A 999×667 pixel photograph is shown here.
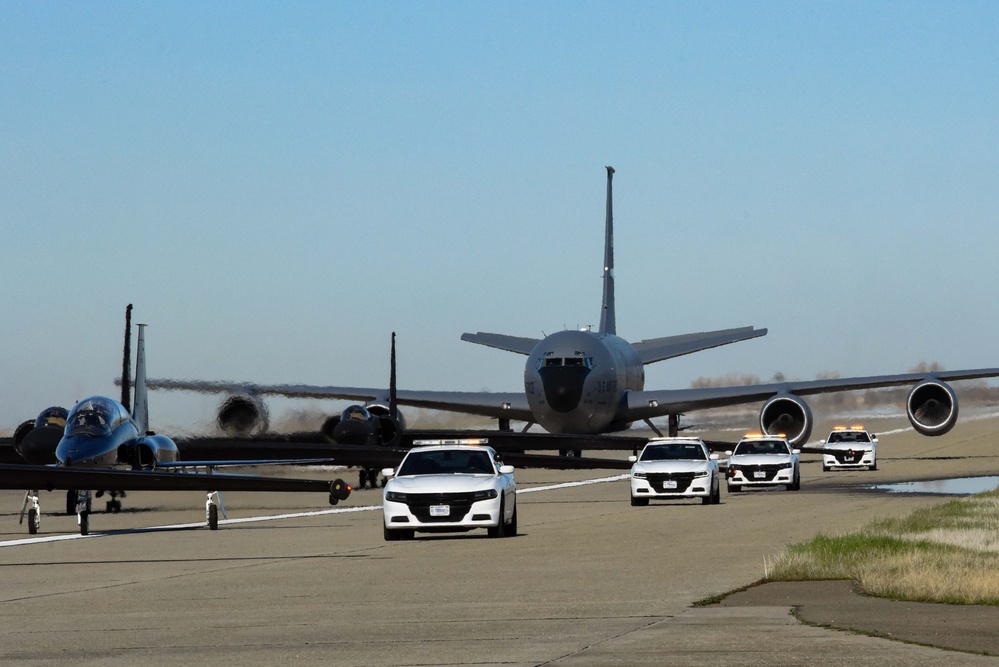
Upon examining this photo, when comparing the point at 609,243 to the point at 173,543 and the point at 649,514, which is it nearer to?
the point at 649,514

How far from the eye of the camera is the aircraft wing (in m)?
18.9

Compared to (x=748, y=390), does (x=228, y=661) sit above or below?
below

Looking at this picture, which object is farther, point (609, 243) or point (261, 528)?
point (609, 243)

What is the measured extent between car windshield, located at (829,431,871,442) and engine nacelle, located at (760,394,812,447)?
235 inches

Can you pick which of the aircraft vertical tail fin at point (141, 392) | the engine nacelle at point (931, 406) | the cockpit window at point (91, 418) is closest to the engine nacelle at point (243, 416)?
the aircraft vertical tail fin at point (141, 392)

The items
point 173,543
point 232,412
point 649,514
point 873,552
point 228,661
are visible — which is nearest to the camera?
point 228,661

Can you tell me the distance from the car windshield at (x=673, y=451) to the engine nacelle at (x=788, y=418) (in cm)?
1677

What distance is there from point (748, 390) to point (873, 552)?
133 ft

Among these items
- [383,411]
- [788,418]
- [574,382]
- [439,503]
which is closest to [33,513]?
[439,503]

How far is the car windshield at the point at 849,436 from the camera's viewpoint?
208 feet

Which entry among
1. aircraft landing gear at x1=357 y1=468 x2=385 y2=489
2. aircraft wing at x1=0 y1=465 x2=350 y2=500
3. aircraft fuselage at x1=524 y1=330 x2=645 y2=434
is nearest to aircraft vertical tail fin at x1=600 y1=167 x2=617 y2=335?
aircraft fuselage at x1=524 y1=330 x2=645 y2=434

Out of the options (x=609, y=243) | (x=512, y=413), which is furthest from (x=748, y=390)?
(x=609, y=243)

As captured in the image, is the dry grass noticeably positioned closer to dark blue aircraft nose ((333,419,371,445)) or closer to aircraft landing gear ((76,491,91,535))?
aircraft landing gear ((76,491,91,535))

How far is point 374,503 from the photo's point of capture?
42.4m
